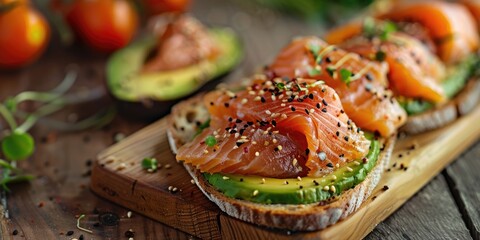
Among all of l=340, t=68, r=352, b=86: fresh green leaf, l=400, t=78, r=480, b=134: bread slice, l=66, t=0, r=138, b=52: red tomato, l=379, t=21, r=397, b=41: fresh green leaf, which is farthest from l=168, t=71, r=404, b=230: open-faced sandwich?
l=66, t=0, r=138, b=52: red tomato

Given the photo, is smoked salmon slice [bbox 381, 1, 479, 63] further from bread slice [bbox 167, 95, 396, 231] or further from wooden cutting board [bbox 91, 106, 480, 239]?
bread slice [bbox 167, 95, 396, 231]

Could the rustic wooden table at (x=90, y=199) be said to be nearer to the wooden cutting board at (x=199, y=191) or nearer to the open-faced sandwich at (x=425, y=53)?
the wooden cutting board at (x=199, y=191)

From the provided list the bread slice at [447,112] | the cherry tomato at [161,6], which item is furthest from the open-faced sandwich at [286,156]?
the cherry tomato at [161,6]

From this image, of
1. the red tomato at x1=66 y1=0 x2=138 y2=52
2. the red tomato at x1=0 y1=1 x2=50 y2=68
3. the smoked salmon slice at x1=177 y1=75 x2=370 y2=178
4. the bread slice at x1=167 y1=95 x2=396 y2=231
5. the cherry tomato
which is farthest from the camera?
the cherry tomato

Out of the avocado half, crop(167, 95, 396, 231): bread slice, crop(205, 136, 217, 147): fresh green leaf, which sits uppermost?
crop(205, 136, 217, 147): fresh green leaf

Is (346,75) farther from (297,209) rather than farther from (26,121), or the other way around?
(26,121)

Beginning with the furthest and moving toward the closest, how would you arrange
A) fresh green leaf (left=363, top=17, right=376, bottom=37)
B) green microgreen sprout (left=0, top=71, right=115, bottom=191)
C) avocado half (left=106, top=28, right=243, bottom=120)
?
1. avocado half (left=106, top=28, right=243, bottom=120)
2. fresh green leaf (left=363, top=17, right=376, bottom=37)
3. green microgreen sprout (left=0, top=71, right=115, bottom=191)

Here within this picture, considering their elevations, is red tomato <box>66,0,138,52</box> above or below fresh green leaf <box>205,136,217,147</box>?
below
